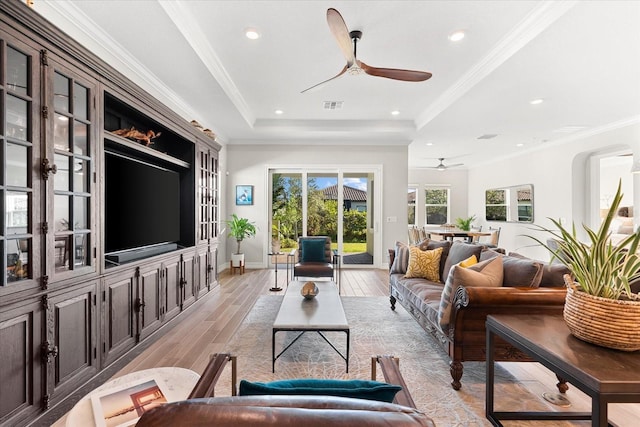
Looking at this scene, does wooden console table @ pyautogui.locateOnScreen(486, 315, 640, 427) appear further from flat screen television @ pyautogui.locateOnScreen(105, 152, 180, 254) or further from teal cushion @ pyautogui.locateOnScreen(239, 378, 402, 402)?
flat screen television @ pyautogui.locateOnScreen(105, 152, 180, 254)

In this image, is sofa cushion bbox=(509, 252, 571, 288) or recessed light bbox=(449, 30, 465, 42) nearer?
sofa cushion bbox=(509, 252, 571, 288)

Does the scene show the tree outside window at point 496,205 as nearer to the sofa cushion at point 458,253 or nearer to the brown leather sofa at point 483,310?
the sofa cushion at point 458,253

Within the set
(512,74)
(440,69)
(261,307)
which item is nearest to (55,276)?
(261,307)

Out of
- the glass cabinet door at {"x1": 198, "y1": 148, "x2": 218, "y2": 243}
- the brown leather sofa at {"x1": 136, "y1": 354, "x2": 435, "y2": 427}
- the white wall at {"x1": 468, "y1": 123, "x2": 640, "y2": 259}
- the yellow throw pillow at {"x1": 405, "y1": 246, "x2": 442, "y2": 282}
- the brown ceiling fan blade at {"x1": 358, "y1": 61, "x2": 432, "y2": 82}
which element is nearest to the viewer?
the brown leather sofa at {"x1": 136, "y1": 354, "x2": 435, "y2": 427}

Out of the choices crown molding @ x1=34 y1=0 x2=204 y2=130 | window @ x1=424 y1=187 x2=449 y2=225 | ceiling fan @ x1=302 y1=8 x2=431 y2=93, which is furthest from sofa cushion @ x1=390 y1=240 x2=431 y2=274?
window @ x1=424 y1=187 x2=449 y2=225

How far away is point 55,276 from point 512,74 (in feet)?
14.8

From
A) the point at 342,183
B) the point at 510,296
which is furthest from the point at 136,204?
the point at 342,183

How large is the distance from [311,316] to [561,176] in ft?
23.0

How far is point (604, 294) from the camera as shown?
1355 millimetres

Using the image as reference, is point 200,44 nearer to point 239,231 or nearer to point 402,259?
point 402,259

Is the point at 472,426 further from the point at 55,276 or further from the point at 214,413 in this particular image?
the point at 55,276

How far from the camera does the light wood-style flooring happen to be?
228cm

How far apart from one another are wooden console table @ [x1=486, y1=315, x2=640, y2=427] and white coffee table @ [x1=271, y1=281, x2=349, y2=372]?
3.48ft

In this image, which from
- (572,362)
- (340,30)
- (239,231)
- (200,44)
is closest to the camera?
(572,362)
